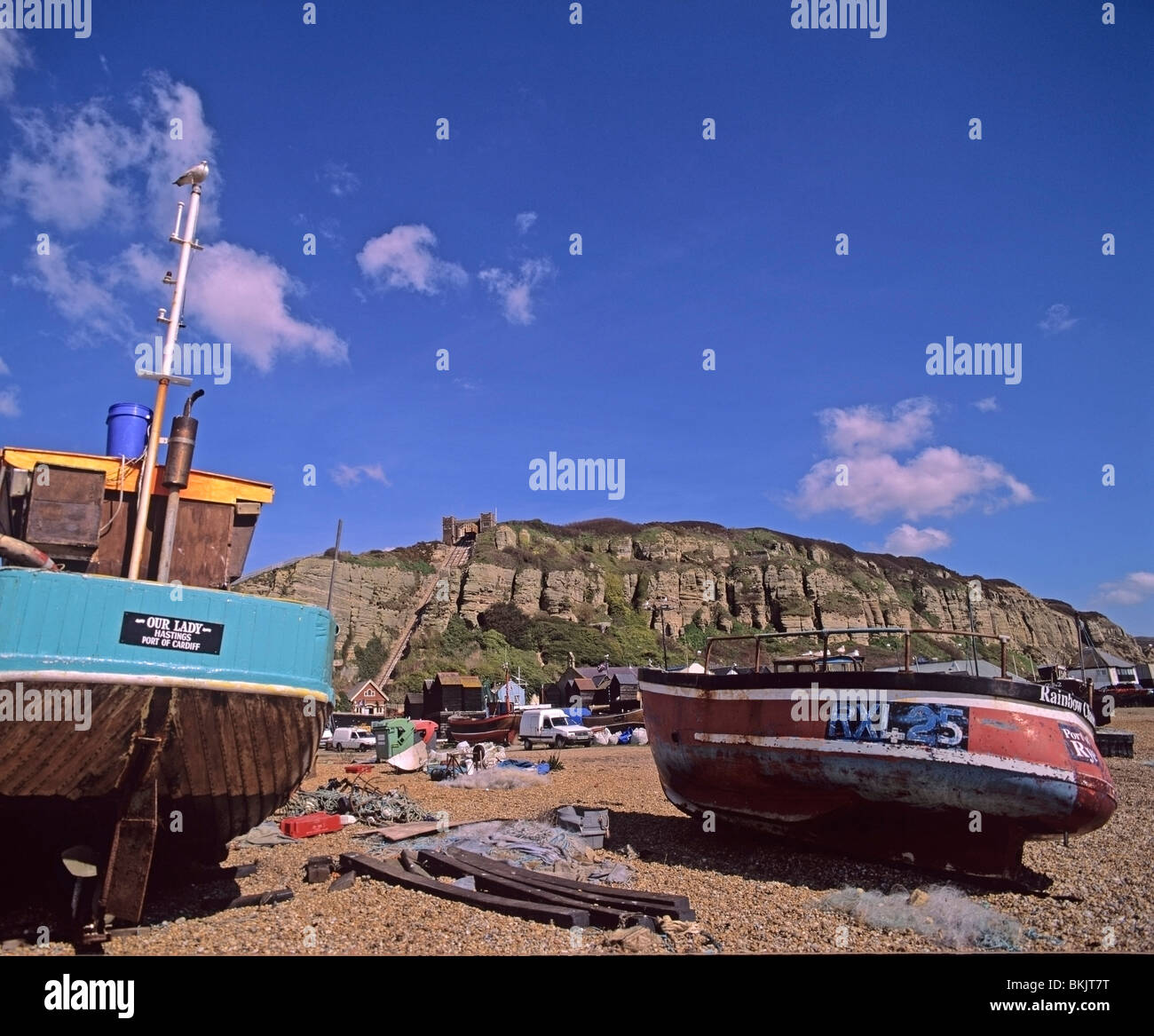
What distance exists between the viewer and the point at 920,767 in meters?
8.16

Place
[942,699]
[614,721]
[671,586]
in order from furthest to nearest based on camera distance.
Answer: [671,586]
[614,721]
[942,699]

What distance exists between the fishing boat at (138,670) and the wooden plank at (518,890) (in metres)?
2.10

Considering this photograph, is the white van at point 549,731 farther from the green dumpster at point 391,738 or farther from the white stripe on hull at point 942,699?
the white stripe on hull at point 942,699

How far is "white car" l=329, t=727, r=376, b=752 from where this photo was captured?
32438 mm

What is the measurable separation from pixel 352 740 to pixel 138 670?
95.3ft

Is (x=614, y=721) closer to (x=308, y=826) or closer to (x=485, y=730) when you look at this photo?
(x=485, y=730)

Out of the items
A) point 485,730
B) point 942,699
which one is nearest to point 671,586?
point 485,730

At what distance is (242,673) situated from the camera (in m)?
6.18

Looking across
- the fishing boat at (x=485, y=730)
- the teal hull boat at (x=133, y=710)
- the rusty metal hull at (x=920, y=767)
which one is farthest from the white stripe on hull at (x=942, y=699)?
the fishing boat at (x=485, y=730)

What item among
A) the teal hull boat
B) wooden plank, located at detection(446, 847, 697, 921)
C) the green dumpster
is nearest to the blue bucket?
the teal hull boat

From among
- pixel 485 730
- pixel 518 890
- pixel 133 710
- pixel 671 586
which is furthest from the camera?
pixel 671 586

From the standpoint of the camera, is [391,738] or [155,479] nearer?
[155,479]

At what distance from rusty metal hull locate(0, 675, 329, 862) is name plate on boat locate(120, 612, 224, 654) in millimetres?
311

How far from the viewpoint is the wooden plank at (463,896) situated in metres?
6.43
